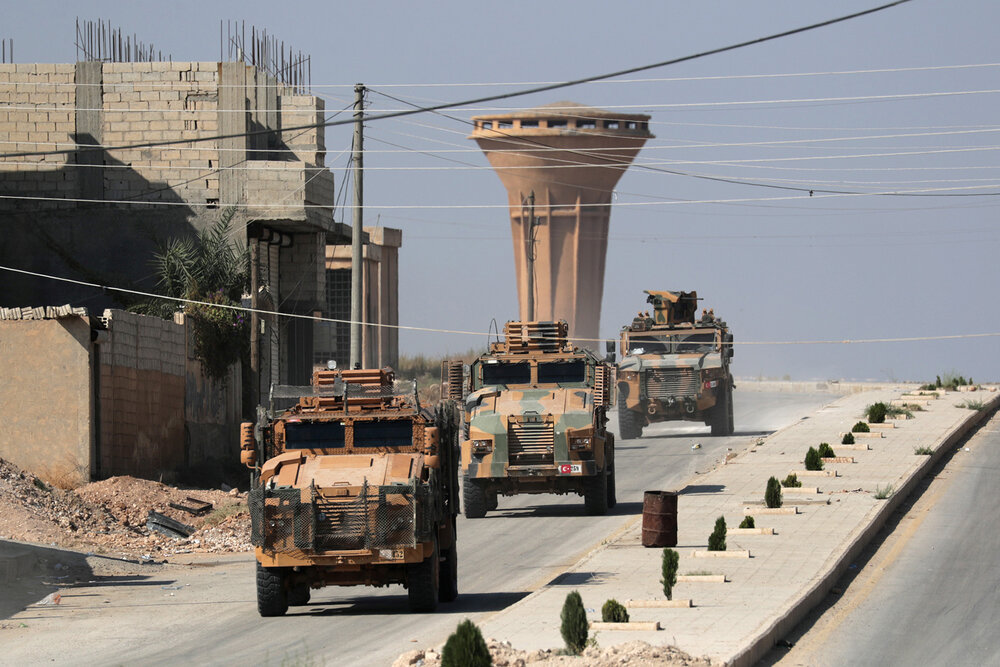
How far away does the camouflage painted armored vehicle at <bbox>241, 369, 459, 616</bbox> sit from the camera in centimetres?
1473

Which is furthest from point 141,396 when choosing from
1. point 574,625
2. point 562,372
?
point 574,625

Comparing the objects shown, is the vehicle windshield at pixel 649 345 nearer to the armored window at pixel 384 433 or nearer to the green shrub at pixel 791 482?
the green shrub at pixel 791 482

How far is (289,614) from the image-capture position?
15.8m

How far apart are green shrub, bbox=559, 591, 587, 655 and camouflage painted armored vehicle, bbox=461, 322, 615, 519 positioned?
1231 cm

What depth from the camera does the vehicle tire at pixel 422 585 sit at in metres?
15.1

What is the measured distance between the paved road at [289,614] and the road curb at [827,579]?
293 centimetres

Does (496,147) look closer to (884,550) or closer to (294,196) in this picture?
(294,196)

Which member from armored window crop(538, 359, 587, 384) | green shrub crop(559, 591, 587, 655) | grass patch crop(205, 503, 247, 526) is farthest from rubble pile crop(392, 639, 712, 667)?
armored window crop(538, 359, 587, 384)

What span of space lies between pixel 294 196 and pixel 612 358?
12.8 metres

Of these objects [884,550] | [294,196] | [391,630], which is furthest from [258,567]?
[294,196]

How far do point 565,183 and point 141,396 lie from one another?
5494 centimetres

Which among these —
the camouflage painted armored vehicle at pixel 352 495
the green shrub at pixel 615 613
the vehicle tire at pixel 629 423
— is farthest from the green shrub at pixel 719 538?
the vehicle tire at pixel 629 423

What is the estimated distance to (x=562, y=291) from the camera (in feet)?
272

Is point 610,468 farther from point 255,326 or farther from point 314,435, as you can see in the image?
point 255,326
